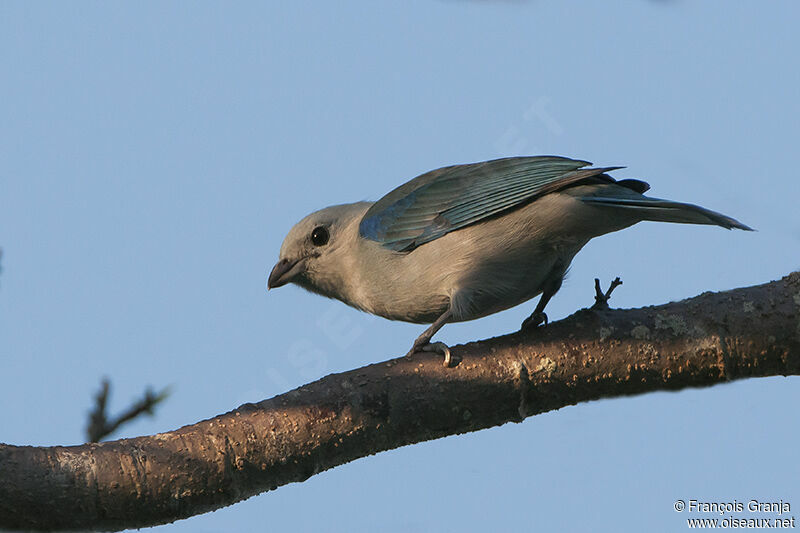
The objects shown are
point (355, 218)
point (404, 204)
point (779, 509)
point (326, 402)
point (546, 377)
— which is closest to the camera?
point (326, 402)

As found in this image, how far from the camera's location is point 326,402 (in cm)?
421

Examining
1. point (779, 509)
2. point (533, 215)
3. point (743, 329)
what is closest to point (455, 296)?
point (533, 215)

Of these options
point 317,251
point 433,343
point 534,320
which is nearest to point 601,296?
point 534,320

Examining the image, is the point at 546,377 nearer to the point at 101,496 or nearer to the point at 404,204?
the point at 404,204

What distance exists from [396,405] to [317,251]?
6.92 feet

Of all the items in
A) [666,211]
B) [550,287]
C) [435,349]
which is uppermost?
[666,211]

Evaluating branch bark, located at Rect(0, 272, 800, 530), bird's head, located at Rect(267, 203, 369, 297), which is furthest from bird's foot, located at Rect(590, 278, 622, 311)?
bird's head, located at Rect(267, 203, 369, 297)

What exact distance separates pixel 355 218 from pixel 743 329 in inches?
114

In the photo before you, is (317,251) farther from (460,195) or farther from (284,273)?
(460,195)

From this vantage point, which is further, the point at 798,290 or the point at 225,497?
the point at 798,290

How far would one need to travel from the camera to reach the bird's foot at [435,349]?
448 centimetres

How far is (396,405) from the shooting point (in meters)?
4.28

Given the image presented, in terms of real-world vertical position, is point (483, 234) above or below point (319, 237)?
below

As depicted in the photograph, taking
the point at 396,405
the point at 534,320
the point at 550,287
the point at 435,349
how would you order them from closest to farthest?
1. the point at 396,405
2. the point at 435,349
3. the point at 534,320
4. the point at 550,287
